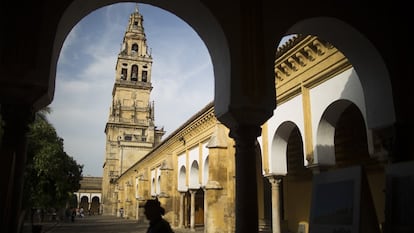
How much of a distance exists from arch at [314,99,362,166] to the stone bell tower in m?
51.5

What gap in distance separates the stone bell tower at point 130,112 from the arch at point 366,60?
55.4m

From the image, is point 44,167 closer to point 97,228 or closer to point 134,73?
point 97,228

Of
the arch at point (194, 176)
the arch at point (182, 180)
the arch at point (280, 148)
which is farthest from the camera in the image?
the arch at point (182, 180)

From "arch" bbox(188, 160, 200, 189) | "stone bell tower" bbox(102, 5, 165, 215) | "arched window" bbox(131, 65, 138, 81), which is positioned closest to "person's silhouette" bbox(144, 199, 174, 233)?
"arch" bbox(188, 160, 200, 189)

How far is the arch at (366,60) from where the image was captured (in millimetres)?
5883

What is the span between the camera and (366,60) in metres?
6.18

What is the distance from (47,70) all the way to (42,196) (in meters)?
17.0

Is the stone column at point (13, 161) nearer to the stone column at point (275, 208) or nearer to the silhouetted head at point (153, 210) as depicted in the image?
the silhouetted head at point (153, 210)

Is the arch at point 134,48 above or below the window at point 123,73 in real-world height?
above

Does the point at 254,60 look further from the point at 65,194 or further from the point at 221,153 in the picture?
the point at 65,194

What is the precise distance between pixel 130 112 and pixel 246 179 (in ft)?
192

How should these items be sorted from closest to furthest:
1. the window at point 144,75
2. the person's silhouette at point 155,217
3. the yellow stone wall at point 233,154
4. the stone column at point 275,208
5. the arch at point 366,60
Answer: the person's silhouette at point 155,217 → the arch at point 366,60 → the yellow stone wall at point 233,154 → the stone column at point 275,208 → the window at point 144,75

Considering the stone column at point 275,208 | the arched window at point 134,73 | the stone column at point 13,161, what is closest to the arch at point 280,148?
the stone column at point 275,208

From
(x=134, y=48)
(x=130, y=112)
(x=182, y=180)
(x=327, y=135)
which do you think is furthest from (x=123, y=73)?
(x=327, y=135)
